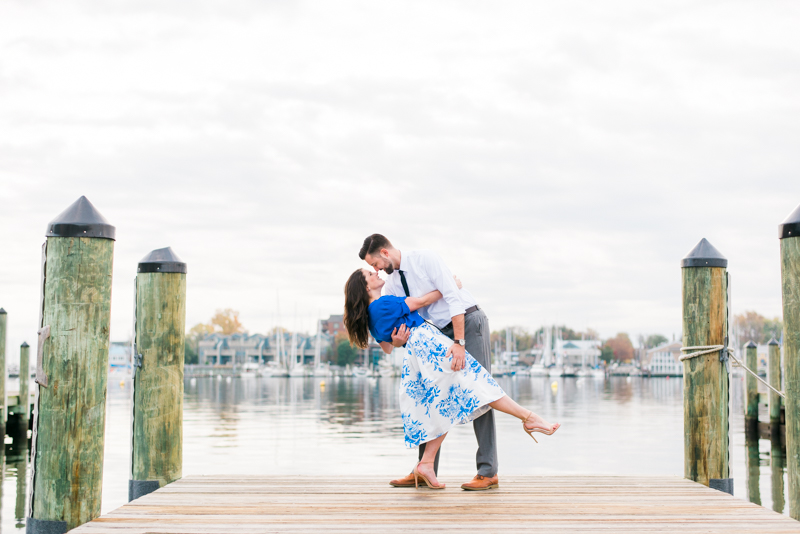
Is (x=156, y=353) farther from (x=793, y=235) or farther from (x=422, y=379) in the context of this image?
(x=793, y=235)

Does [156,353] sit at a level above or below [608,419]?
above

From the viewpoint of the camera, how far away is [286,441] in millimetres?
24500

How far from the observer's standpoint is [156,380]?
626 centimetres

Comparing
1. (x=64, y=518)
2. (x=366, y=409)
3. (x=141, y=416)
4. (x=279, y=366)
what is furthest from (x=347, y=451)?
(x=279, y=366)

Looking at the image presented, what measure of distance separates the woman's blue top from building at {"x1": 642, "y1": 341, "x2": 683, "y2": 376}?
149327 mm

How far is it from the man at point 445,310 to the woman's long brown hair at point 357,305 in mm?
177

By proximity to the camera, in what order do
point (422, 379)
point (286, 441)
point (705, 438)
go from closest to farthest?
point (422, 379)
point (705, 438)
point (286, 441)

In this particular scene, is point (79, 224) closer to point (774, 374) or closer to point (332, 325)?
point (774, 374)

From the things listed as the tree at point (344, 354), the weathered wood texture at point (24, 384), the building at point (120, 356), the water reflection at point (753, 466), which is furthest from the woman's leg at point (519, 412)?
the building at point (120, 356)

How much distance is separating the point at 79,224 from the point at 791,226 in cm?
406

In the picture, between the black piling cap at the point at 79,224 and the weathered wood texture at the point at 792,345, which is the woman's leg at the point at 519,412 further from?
the black piling cap at the point at 79,224

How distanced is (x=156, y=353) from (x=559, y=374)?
126 m

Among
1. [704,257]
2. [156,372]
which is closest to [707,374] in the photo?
[704,257]

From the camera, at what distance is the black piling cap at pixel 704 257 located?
6148 millimetres
